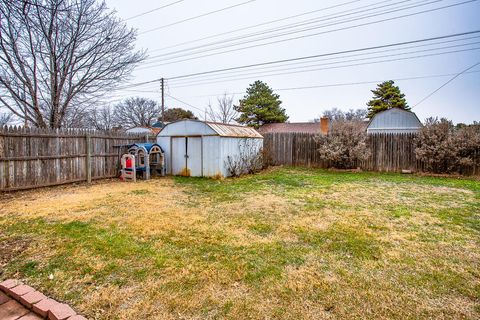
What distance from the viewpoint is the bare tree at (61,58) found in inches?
336

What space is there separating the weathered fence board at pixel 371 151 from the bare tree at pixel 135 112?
28348 mm

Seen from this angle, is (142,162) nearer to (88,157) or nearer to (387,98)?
(88,157)

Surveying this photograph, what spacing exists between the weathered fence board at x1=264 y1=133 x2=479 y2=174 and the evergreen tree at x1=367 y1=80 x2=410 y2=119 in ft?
59.4

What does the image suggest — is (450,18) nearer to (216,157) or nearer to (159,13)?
(216,157)

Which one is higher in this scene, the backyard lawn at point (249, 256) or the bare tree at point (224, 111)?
the bare tree at point (224, 111)

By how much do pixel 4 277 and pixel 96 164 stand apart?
22.8 feet

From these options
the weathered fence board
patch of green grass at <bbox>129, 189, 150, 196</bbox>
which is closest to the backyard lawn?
patch of green grass at <bbox>129, 189, 150, 196</bbox>

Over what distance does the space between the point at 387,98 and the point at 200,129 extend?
2569 cm

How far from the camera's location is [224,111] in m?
32.5

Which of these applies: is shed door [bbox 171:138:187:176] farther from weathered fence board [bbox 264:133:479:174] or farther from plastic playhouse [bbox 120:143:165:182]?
weathered fence board [bbox 264:133:479:174]

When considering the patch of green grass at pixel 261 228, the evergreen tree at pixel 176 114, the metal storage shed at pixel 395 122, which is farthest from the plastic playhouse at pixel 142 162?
the evergreen tree at pixel 176 114

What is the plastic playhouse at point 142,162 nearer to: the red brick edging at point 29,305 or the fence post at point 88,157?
the fence post at point 88,157

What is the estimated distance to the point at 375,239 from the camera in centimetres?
351

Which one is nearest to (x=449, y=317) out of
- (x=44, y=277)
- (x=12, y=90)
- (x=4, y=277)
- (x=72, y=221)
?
(x=44, y=277)
